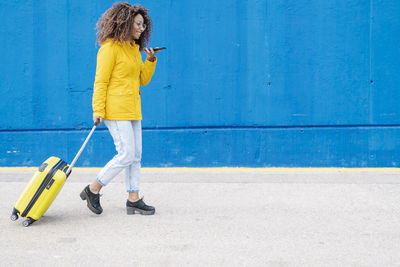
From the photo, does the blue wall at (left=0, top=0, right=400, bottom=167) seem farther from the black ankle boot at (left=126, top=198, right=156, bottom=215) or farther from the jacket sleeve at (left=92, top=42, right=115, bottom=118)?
the jacket sleeve at (left=92, top=42, right=115, bottom=118)

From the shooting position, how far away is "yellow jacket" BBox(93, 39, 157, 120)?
411 cm

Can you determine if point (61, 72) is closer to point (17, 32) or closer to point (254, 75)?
point (17, 32)

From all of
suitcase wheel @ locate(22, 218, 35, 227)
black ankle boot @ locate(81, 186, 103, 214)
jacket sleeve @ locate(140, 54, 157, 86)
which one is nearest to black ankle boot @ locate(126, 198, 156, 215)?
black ankle boot @ locate(81, 186, 103, 214)

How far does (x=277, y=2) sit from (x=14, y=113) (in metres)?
3.63

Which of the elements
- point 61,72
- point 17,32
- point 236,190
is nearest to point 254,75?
point 236,190

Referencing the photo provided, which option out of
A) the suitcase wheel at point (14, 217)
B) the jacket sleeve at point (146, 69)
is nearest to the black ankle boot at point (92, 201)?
the suitcase wheel at point (14, 217)

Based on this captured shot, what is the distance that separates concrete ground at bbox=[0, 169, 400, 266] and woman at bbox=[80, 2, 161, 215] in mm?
522

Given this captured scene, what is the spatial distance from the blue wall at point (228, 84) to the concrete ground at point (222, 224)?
518 millimetres

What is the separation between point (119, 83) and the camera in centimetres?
419

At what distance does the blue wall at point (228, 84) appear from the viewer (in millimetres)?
6309

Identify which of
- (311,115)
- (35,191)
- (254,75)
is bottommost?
(35,191)

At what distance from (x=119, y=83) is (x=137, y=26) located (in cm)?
51

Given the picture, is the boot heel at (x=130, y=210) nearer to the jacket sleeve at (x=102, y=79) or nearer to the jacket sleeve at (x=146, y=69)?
the jacket sleeve at (x=102, y=79)

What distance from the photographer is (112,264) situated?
327cm
